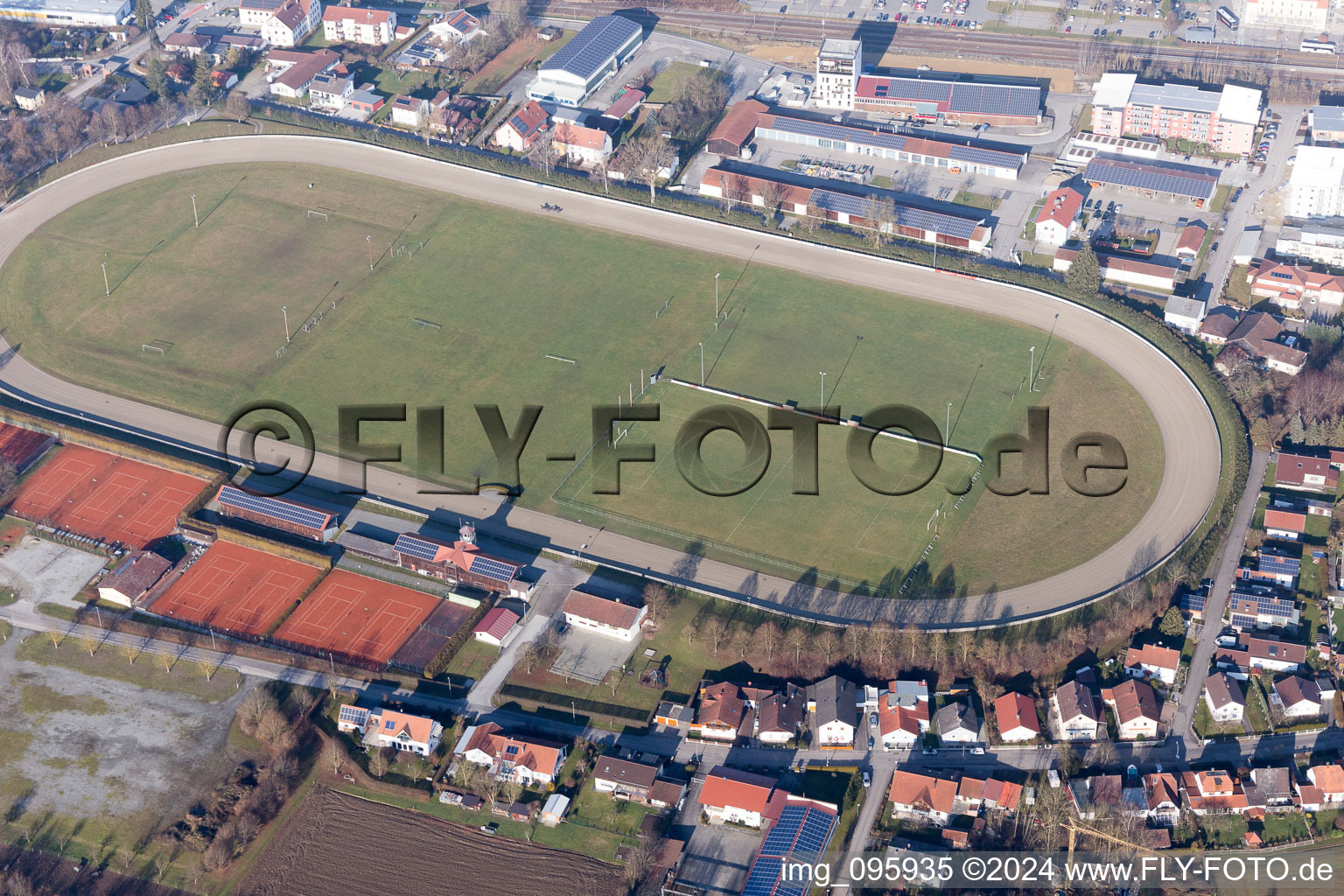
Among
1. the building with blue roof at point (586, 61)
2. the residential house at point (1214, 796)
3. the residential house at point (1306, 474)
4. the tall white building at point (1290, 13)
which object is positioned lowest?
the residential house at point (1214, 796)

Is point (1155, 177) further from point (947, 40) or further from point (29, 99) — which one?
point (29, 99)

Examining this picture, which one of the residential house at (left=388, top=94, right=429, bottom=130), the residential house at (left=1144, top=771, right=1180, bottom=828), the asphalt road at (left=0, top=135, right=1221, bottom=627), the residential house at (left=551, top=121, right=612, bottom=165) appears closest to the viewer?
the residential house at (left=1144, top=771, right=1180, bottom=828)

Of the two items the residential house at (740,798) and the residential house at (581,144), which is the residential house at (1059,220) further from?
the residential house at (740,798)

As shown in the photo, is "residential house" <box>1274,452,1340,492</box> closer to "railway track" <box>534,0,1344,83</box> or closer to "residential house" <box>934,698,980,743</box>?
"residential house" <box>934,698,980,743</box>

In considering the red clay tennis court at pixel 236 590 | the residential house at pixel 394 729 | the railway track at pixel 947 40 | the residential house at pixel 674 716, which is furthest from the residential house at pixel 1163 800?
the railway track at pixel 947 40

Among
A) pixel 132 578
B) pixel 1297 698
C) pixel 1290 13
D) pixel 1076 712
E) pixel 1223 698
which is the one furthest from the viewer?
pixel 1290 13

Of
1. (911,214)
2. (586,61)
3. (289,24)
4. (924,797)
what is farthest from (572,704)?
(289,24)

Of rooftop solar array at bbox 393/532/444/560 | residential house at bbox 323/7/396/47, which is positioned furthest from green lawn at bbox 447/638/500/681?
residential house at bbox 323/7/396/47
